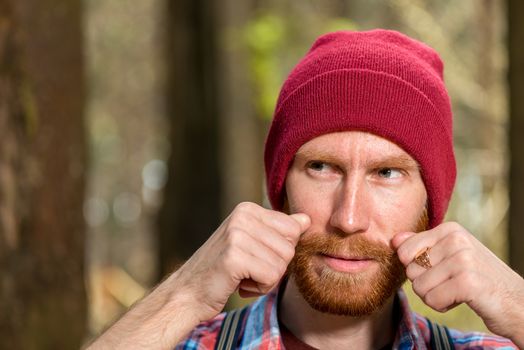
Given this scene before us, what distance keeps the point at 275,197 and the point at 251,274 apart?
2.77ft

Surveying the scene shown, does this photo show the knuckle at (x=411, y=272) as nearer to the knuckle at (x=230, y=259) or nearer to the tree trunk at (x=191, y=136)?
the knuckle at (x=230, y=259)

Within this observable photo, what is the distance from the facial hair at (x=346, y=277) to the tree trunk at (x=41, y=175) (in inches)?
89.4

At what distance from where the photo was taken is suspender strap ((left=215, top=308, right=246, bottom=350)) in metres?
3.47

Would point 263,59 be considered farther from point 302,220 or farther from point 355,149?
point 302,220

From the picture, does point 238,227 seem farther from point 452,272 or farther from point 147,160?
point 147,160

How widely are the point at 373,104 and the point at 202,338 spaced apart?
47.7 inches

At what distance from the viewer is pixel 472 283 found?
9.73ft

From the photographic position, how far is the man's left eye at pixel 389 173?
3.46 metres

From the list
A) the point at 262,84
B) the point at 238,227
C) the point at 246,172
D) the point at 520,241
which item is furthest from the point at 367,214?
the point at 262,84

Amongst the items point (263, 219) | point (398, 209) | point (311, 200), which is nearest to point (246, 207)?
point (263, 219)

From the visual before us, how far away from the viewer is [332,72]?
363 cm

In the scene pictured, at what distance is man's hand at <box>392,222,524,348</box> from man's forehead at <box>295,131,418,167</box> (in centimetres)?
49

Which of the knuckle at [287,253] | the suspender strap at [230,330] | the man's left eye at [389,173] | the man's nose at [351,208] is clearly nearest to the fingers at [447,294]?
the man's nose at [351,208]

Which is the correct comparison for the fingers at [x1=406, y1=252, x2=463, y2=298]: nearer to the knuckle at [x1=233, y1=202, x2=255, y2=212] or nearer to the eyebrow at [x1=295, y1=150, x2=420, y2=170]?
the eyebrow at [x1=295, y1=150, x2=420, y2=170]
